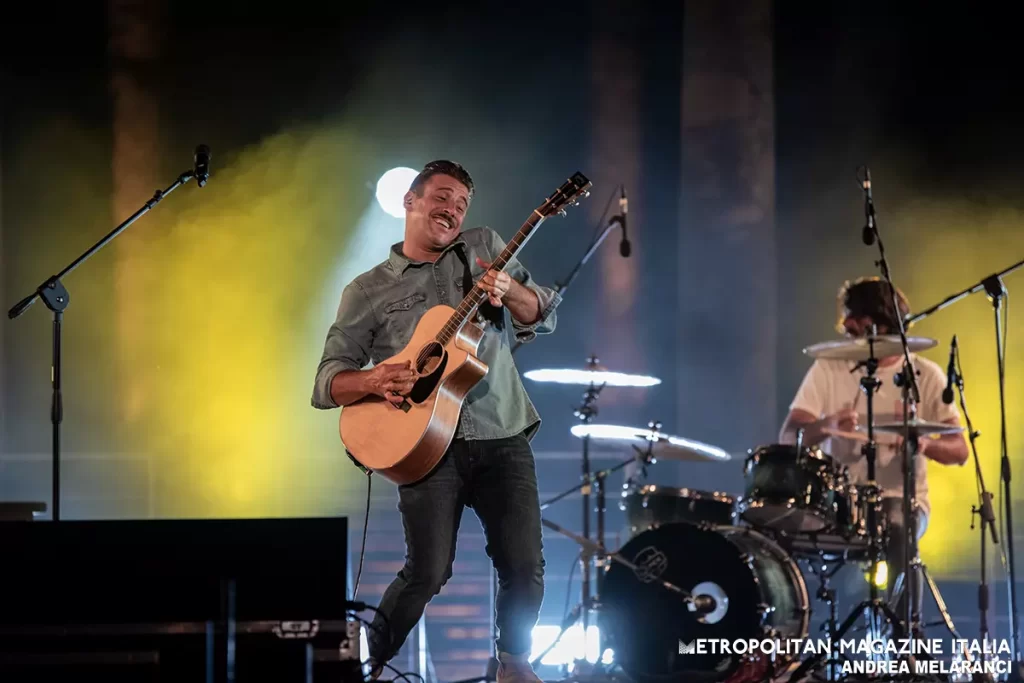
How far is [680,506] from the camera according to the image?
6.16 meters

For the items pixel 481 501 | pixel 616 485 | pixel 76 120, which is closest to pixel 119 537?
pixel 481 501

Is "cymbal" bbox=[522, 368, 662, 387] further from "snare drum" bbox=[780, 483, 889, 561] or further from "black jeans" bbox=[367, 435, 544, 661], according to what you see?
"black jeans" bbox=[367, 435, 544, 661]

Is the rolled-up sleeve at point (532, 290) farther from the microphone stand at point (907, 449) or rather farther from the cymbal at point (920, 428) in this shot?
the cymbal at point (920, 428)

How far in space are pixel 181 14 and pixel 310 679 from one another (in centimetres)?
711

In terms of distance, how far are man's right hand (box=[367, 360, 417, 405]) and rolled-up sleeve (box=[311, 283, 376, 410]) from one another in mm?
211

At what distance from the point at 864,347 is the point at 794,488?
2.71 ft

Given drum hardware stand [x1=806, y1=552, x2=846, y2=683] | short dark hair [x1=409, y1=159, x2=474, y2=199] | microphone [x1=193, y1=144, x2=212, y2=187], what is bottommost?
drum hardware stand [x1=806, y1=552, x2=846, y2=683]

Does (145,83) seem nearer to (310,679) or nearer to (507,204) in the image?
(507,204)

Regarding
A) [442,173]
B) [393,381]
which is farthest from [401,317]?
[442,173]

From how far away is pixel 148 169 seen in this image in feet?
28.5

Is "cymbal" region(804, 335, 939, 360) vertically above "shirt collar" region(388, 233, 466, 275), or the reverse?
"shirt collar" region(388, 233, 466, 275)

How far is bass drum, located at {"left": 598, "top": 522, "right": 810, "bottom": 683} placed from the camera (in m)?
5.40

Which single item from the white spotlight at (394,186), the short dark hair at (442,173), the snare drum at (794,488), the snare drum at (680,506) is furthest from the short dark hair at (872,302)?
the white spotlight at (394,186)

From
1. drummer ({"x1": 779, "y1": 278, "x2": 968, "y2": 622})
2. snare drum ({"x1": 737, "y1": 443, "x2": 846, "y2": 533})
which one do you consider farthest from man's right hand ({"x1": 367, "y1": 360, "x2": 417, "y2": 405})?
drummer ({"x1": 779, "y1": 278, "x2": 968, "y2": 622})
